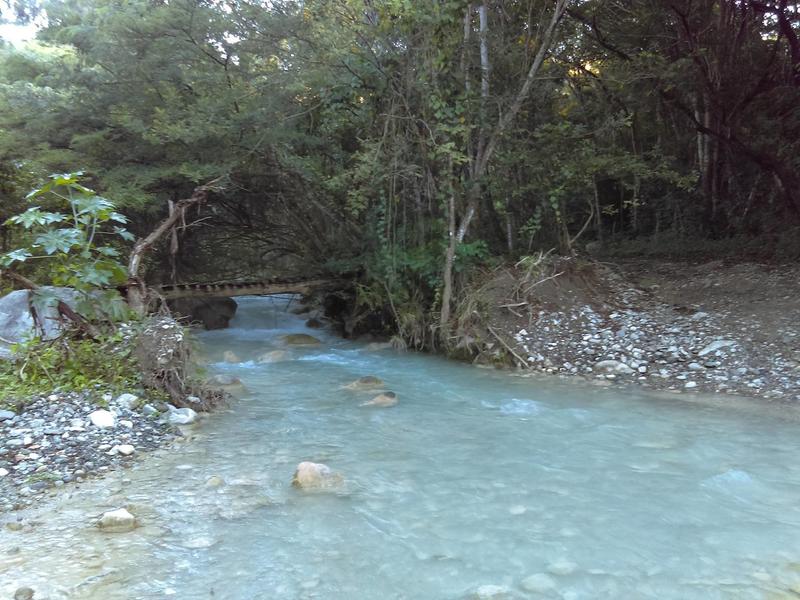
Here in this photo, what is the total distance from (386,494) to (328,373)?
13.5ft

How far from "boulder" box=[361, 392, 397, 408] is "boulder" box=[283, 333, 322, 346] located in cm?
420

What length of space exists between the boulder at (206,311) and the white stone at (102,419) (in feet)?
24.4

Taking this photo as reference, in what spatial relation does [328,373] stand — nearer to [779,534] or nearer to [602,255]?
[779,534]

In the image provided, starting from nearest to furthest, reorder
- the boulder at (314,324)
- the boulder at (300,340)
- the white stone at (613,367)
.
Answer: the white stone at (613,367), the boulder at (300,340), the boulder at (314,324)

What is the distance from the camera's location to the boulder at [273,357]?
8.79 metres

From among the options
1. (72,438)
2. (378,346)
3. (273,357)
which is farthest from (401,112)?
(72,438)

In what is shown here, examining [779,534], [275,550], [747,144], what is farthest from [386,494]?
[747,144]

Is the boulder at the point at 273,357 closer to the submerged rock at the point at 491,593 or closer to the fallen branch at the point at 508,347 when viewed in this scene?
the fallen branch at the point at 508,347

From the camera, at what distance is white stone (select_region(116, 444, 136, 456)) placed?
440 centimetres

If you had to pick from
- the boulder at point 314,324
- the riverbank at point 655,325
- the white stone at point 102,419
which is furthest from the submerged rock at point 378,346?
the white stone at point 102,419

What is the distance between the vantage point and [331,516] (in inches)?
139

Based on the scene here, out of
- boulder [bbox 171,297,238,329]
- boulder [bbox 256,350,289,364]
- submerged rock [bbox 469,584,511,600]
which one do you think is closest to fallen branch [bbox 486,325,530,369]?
boulder [bbox 256,350,289,364]

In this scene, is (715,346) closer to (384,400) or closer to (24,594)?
(384,400)

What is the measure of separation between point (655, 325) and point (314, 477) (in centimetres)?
565
